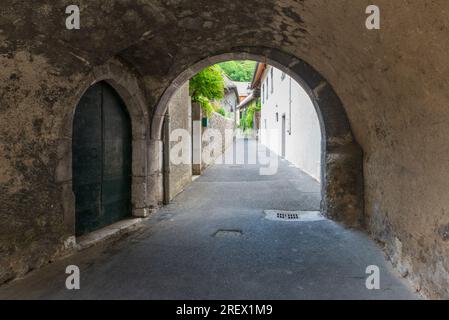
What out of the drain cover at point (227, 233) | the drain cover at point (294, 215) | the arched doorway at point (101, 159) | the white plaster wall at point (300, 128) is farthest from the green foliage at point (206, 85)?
the drain cover at point (227, 233)

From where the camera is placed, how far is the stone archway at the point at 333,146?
4336 mm

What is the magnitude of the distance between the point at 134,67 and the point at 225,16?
5.89 ft

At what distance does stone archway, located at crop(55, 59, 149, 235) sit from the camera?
124 inches

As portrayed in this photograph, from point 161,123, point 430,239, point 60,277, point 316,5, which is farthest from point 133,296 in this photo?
point 161,123

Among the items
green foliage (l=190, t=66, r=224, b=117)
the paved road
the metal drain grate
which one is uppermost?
green foliage (l=190, t=66, r=224, b=117)

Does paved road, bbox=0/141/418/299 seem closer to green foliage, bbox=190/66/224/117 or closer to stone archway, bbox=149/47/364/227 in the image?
stone archway, bbox=149/47/364/227

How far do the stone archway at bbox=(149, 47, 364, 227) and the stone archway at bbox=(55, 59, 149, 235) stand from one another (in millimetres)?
1505

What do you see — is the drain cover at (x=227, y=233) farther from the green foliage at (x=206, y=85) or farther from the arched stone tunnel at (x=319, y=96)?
the green foliage at (x=206, y=85)

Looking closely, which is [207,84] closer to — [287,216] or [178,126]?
[178,126]

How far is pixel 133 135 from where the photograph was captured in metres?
4.96

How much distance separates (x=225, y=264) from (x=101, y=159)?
2.36 metres

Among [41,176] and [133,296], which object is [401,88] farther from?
[41,176]

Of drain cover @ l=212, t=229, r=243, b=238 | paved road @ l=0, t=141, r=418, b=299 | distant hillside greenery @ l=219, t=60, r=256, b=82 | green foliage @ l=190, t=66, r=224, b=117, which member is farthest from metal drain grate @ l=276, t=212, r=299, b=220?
distant hillside greenery @ l=219, t=60, r=256, b=82

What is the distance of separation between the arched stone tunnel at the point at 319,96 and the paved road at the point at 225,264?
0.98 ft
